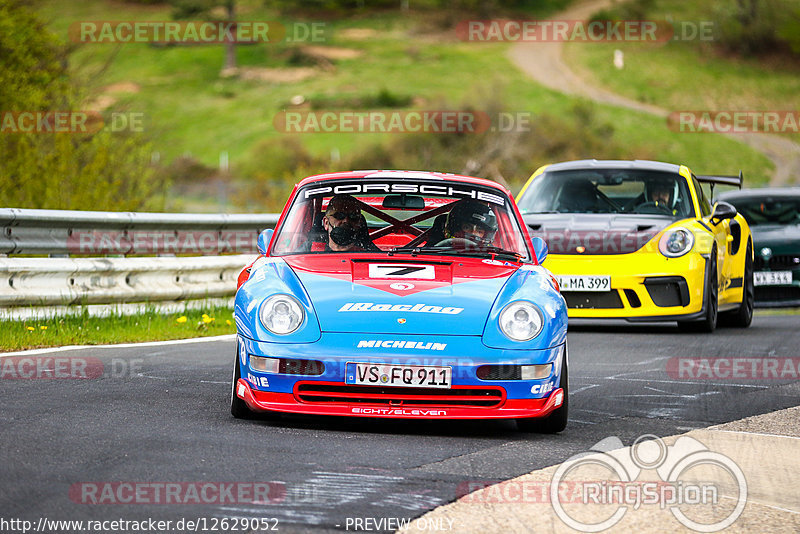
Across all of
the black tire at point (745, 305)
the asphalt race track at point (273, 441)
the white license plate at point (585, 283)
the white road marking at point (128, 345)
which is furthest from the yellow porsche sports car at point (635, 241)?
the white road marking at point (128, 345)

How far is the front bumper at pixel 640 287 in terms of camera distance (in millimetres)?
11484

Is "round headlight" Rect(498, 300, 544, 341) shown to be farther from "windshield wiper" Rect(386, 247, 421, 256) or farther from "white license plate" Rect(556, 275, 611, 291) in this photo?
"white license plate" Rect(556, 275, 611, 291)

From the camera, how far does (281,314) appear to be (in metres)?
6.14

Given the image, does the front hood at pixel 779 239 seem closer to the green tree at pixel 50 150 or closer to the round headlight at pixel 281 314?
the green tree at pixel 50 150

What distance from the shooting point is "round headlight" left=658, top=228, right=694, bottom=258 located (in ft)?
37.9

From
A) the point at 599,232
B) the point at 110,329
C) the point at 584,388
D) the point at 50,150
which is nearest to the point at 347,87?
the point at 50,150

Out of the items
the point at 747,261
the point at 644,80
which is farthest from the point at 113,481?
the point at 644,80

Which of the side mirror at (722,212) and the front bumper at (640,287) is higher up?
the side mirror at (722,212)

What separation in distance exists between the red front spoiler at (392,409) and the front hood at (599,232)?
553cm

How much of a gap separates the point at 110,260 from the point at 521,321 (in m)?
5.69

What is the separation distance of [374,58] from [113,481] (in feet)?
324

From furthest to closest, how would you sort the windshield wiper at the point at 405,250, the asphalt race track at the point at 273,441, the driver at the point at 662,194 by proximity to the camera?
the driver at the point at 662,194 < the windshield wiper at the point at 405,250 < the asphalt race track at the point at 273,441

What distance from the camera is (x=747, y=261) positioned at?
526 inches

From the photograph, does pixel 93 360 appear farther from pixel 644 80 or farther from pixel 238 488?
pixel 644 80
